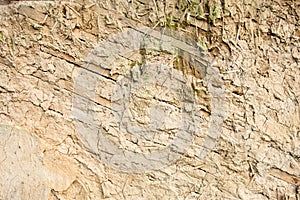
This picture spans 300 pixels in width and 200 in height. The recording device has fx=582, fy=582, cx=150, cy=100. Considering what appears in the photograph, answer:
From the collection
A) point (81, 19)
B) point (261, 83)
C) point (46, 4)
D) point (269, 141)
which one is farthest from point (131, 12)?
point (269, 141)

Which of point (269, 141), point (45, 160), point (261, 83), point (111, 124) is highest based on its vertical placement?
point (261, 83)

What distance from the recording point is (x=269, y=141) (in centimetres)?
175

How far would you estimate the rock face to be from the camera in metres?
1.72

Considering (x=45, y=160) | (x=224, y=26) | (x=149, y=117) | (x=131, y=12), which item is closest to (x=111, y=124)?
(x=149, y=117)

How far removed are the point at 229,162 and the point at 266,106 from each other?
0.20 metres

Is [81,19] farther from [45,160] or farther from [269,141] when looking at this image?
[269,141]

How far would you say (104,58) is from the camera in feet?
5.69

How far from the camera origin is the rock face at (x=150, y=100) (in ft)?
→ 5.63

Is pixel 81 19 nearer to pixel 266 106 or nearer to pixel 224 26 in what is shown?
pixel 224 26

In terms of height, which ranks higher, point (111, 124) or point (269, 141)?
point (269, 141)

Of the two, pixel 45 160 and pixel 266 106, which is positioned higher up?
pixel 266 106

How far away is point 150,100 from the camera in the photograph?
5.72ft

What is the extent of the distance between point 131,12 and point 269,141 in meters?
0.56

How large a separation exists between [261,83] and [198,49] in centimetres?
21
